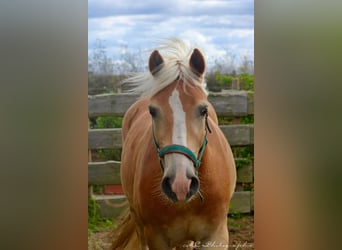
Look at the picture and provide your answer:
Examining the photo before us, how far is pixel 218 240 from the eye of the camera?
4.15 ft

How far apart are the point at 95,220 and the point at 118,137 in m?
0.26

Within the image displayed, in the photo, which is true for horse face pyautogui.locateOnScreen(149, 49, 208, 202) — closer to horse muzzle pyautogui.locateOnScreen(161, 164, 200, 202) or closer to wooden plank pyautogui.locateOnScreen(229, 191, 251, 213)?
horse muzzle pyautogui.locateOnScreen(161, 164, 200, 202)

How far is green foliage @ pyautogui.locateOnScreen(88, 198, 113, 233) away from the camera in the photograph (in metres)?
1.32

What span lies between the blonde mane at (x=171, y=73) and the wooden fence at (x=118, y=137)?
83mm

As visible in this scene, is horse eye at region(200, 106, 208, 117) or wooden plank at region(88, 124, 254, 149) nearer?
horse eye at region(200, 106, 208, 117)

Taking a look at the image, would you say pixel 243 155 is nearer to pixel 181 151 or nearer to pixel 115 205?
pixel 181 151

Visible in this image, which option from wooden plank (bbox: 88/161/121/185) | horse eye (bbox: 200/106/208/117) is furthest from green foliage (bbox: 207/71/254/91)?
wooden plank (bbox: 88/161/121/185)

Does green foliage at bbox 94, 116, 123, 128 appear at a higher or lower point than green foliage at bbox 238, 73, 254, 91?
lower

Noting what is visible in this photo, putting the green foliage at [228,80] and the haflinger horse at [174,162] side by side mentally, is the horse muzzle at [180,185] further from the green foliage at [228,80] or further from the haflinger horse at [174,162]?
the green foliage at [228,80]

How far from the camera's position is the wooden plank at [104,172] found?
4.30 feet

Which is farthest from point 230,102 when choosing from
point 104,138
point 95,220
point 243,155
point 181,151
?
point 95,220

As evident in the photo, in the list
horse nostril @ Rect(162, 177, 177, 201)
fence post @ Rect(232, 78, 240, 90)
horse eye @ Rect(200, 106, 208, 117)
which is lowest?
horse nostril @ Rect(162, 177, 177, 201)

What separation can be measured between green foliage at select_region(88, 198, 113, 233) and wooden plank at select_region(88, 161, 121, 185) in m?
0.06
